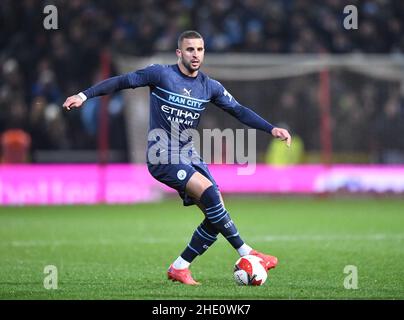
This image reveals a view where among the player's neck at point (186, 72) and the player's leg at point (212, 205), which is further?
the player's neck at point (186, 72)

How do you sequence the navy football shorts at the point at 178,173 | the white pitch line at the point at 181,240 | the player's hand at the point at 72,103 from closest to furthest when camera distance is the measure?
the player's hand at the point at 72,103, the navy football shorts at the point at 178,173, the white pitch line at the point at 181,240

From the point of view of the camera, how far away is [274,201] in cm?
1923

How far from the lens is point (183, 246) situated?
11375mm

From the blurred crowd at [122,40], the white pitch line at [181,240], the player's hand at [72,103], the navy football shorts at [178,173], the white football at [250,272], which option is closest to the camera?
the player's hand at [72,103]

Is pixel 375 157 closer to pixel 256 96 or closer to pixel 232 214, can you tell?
pixel 256 96

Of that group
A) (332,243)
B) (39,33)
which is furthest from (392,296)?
(39,33)

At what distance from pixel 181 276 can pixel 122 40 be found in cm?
1366

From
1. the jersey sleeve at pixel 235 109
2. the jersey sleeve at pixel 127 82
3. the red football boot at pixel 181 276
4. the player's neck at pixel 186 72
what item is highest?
the player's neck at pixel 186 72

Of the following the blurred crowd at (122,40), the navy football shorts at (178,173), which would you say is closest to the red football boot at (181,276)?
the navy football shorts at (178,173)

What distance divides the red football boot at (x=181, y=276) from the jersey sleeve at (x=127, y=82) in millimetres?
1630

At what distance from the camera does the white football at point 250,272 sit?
7.93 m

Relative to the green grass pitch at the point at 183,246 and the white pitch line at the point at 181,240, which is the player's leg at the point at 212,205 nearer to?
the green grass pitch at the point at 183,246
